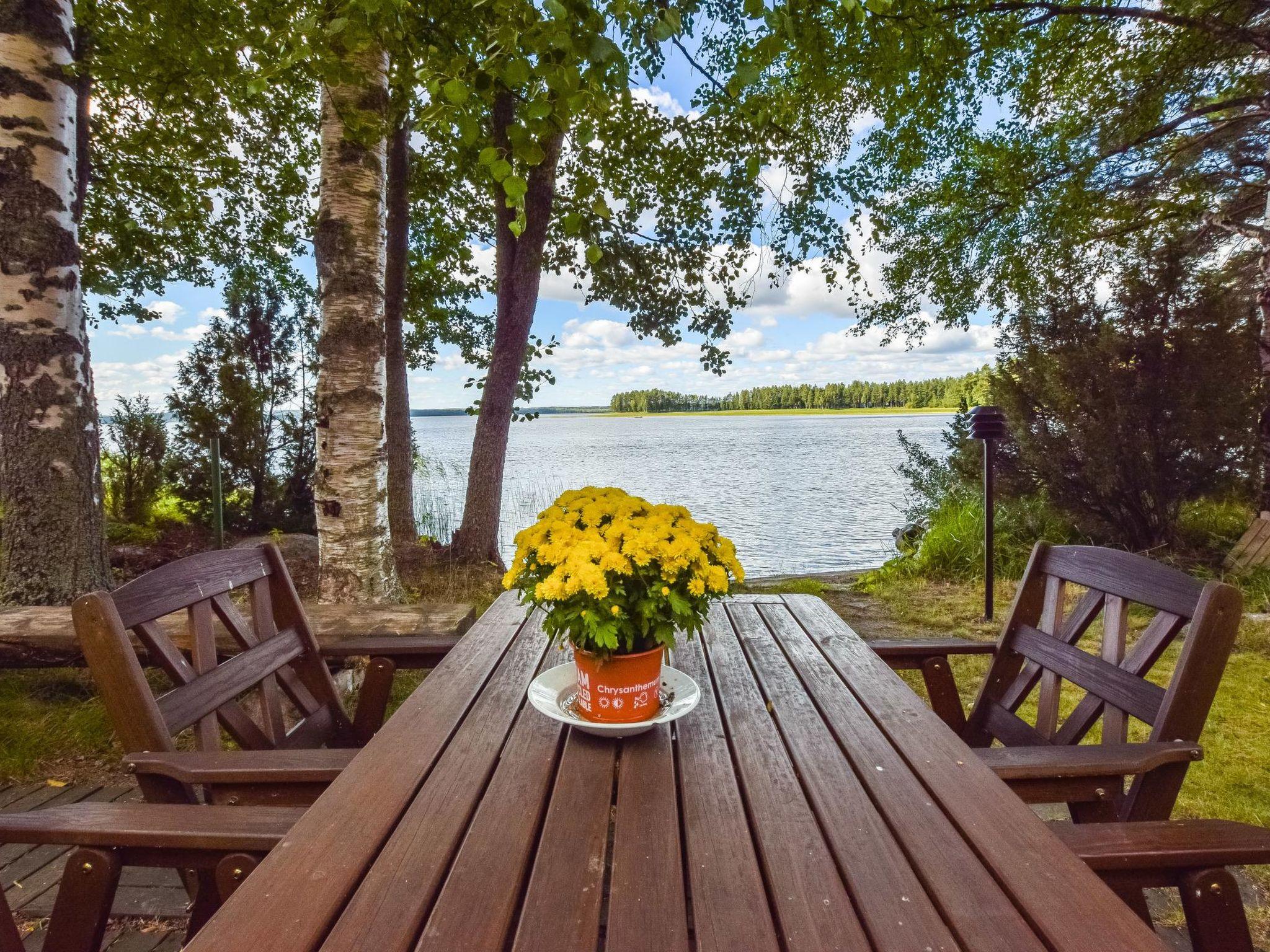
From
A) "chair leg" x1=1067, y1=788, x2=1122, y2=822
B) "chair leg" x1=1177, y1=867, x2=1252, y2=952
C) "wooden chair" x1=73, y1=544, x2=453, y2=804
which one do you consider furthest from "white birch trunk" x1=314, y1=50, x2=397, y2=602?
"chair leg" x1=1177, y1=867, x2=1252, y2=952

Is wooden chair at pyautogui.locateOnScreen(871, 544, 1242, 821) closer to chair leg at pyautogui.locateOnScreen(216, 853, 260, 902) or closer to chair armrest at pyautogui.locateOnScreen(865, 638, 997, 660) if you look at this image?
chair armrest at pyautogui.locateOnScreen(865, 638, 997, 660)

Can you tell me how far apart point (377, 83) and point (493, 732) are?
11.4ft

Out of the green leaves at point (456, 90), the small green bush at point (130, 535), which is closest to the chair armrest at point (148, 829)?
the green leaves at point (456, 90)

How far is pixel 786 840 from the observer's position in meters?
0.93

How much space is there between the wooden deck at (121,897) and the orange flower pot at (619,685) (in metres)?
1.37

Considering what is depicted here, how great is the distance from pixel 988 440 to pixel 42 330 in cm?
519

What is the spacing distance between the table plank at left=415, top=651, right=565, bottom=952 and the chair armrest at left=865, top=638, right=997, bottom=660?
42.0 inches

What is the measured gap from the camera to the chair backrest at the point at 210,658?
1235 mm

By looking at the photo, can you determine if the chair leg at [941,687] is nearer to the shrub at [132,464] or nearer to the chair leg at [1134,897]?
the chair leg at [1134,897]

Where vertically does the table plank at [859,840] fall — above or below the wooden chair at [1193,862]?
above

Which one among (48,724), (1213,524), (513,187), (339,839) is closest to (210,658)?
(339,839)

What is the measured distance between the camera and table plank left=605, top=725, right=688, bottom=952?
A: 2.47 feet

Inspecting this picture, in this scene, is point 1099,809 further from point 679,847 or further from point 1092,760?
point 679,847

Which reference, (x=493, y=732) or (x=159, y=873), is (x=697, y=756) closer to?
(x=493, y=732)
